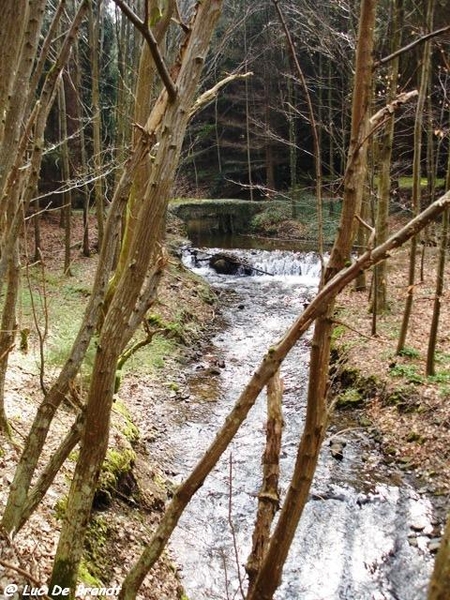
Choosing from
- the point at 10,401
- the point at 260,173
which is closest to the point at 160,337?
the point at 10,401

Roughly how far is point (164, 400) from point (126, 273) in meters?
6.93

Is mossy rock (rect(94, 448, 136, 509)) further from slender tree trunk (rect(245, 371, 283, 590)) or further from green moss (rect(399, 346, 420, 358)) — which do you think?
green moss (rect(399, 346, 420, 358))

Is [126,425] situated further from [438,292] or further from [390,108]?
[390,108]

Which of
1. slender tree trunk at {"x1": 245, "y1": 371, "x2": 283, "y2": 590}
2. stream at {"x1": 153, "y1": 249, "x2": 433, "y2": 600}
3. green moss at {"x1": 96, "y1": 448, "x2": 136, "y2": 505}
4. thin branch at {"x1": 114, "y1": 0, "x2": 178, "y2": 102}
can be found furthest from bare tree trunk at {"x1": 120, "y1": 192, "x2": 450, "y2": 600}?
green moss at {"x1": 96, "y1": 448, "x2": 136, "y2": 505}

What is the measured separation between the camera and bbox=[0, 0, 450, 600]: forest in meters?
1.75

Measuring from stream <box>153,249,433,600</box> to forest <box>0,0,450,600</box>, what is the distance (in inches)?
1.1

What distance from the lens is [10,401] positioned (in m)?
5.66

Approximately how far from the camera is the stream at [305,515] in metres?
5.00

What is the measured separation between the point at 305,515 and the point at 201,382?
409 centimetres

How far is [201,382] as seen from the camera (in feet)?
31.9

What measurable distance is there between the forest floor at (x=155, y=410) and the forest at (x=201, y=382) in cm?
4

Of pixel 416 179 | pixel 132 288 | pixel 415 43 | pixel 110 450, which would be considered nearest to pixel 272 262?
pixel 416 179

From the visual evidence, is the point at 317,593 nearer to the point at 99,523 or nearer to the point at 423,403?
the point at 99,523

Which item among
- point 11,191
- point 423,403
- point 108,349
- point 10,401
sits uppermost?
point 11,191
